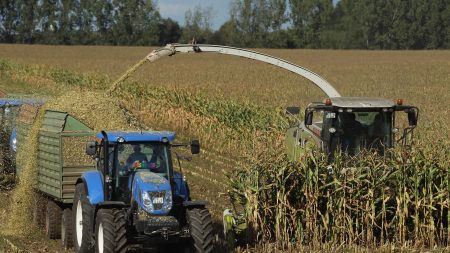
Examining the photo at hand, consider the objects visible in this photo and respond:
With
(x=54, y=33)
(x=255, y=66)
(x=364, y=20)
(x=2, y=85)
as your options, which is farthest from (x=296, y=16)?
(x=2, y=85)

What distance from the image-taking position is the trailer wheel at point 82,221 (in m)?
10.5

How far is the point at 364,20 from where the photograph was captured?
124562 mm

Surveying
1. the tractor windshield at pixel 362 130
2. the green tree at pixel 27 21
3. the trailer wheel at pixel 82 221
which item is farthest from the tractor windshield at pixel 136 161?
the green tree at pixel 27 21

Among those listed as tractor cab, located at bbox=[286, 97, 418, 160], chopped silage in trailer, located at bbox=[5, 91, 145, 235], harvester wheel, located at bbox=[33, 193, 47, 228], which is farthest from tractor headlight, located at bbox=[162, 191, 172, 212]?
harvester wheel, located at bbox=[33, 193, 47, 228]

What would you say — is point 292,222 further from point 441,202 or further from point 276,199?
point 441,202

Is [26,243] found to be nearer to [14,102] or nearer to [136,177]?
[136,177]

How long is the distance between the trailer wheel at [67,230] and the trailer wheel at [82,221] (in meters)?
0.32

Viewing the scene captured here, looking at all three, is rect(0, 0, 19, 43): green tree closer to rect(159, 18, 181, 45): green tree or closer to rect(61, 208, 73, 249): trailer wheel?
rect(159, 18, 181, 45): green tree

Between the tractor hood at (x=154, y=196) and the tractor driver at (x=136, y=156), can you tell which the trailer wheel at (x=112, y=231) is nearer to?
the tractor hood at (x=154, y=196)

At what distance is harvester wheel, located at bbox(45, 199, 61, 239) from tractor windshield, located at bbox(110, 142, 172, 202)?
7.64 ft

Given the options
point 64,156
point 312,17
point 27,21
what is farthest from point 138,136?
point 27,21

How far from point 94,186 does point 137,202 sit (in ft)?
3.15

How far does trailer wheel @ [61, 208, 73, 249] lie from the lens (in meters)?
11.7

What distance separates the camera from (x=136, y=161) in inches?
412
